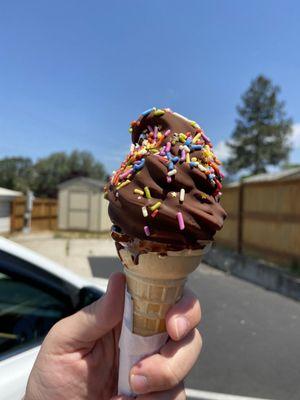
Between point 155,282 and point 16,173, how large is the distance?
5186 cm

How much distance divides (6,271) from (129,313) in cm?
123

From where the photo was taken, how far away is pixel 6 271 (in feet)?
7.97

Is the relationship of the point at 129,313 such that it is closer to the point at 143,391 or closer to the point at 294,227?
the point at 143,391

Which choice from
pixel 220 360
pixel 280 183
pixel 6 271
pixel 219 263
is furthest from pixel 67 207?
pixel 6 271

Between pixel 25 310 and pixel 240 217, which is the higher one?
pixel 240 217

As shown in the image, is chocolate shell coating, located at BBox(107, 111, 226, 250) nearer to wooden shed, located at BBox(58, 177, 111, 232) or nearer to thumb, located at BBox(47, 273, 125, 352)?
thumb, located at BBox(47, 273, 125, 352)

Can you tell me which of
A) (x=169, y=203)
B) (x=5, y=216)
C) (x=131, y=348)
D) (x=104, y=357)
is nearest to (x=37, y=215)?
(x=5, y=216)

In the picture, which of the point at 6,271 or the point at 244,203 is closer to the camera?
the point at 6,271

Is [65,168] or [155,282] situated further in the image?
[65,168]

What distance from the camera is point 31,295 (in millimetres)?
2576

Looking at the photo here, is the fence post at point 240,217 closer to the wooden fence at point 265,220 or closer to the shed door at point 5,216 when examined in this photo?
the wooden fence at point 265,220

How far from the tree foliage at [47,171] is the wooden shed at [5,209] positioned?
21.6 meters

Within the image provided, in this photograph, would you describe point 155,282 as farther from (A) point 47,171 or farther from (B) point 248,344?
(A) point 47,171

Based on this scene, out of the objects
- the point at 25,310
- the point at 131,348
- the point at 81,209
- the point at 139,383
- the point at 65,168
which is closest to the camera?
the point at 139,383
